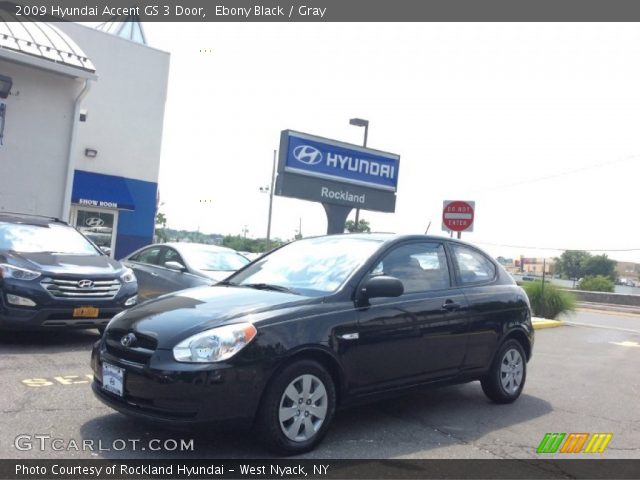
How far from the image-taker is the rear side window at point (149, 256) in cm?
1064

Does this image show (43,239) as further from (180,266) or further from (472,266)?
(472,266)

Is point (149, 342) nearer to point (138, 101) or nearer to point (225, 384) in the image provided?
→ point (225, 384)

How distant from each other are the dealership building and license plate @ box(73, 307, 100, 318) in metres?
7.89

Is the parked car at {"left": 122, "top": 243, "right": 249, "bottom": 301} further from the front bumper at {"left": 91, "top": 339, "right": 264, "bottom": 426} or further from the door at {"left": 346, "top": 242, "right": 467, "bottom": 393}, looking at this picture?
the front bumper at {"left": 91, "top": 339, "right": 264, "bottom": 426}

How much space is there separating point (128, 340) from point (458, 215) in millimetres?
10497

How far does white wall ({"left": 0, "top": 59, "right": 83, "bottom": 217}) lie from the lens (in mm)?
13852

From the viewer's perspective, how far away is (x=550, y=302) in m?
16.9

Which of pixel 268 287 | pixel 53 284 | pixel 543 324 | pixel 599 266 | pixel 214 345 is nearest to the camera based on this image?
pixel 214 345

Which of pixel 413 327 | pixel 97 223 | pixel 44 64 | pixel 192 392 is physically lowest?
pixel 192 392

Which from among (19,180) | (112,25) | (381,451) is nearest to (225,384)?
(381,451)

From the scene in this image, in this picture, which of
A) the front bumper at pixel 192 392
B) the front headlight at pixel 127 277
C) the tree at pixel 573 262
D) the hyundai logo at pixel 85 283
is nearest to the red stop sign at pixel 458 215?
the front headlight at pixel 127 277

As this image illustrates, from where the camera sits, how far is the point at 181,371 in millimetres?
3889

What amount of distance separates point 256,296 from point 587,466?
9.01 ft

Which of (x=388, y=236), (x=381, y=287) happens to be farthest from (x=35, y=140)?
(x=381, y=287)
